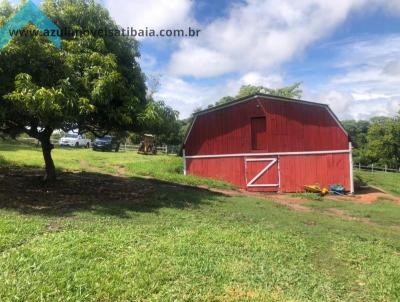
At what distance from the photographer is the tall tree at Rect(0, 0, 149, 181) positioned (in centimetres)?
1129

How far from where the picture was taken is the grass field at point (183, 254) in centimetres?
582

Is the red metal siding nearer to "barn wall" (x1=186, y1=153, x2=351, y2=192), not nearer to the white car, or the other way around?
"barn wall" (x1=186, y1=153, x2=351, y2=192)

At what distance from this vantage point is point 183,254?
750 cm

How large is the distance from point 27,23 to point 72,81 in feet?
6.76

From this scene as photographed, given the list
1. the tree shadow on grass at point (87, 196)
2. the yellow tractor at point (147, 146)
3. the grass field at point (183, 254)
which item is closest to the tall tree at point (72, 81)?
the tree shadow on grass at point (87, 196)

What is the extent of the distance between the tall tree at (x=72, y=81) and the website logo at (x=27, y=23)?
275 millimetres

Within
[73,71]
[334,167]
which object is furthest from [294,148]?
[73,71]

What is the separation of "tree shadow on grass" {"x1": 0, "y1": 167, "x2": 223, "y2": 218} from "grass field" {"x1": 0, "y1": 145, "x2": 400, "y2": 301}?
72mm

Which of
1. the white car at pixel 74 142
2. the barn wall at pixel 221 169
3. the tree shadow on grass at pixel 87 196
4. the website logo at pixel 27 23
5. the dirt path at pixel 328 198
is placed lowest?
the dirt path at pixel 328 198

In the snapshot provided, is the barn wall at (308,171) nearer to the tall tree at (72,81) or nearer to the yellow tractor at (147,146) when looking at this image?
the tall tree at (72,81)

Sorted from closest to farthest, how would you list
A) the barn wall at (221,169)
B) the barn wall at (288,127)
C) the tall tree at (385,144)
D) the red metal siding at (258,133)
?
1. the barn wall at (288,127)
2. the red metal siding at (258,133)
3. the barn wall at (221,169)
4. the tall tree at (385,144)

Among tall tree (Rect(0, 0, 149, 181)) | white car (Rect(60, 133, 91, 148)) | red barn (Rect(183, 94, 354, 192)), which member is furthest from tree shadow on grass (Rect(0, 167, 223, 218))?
white car (Rect(60, 133, 91, 148))

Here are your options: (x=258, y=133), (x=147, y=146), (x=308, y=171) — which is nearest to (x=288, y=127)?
(x=258, y=133)

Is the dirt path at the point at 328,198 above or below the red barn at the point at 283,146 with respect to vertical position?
below
